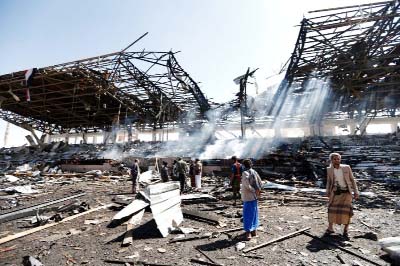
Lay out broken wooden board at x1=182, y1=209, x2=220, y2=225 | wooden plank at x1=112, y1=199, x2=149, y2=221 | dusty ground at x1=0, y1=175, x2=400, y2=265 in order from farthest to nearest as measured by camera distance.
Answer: broken wooden board at x1=182, y1=209, x2=220, y2=225, wooden plank at x1=112, y1=199, x2=149, y2=221, dusty ground at x1=0, y1=175, x2=400, y2=265

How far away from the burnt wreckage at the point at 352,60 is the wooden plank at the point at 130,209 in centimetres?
1032

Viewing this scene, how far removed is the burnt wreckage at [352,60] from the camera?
1066cm

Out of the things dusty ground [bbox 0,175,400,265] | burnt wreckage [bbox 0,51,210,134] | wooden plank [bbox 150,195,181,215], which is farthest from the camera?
burnt wreckage [bbox 0,51,210,134]

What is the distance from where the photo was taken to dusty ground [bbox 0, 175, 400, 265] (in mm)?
3957

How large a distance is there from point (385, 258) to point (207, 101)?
18.4m

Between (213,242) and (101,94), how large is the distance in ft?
57.4

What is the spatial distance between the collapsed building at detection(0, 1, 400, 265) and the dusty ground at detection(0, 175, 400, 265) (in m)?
0.08

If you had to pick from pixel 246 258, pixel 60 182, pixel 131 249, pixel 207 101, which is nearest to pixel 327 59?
pixel 207 101

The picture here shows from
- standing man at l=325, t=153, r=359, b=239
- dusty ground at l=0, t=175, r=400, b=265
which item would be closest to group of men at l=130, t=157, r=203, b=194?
dusty ground at l=0, t=175, r=400, b=265

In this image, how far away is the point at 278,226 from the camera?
565cm

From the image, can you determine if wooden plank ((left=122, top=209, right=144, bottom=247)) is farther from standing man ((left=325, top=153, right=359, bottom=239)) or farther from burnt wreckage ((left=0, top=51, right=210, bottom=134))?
burnt wreckage ((left=0, top=51, right=210, bottom=134))

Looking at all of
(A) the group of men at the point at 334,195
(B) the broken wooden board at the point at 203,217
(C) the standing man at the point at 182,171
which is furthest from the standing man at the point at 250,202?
(C) the standing man at the point at 182,171

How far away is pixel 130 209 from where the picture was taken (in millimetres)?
6230

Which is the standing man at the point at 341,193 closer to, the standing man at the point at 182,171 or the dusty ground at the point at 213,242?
the dusty ground at the point at 213,242
